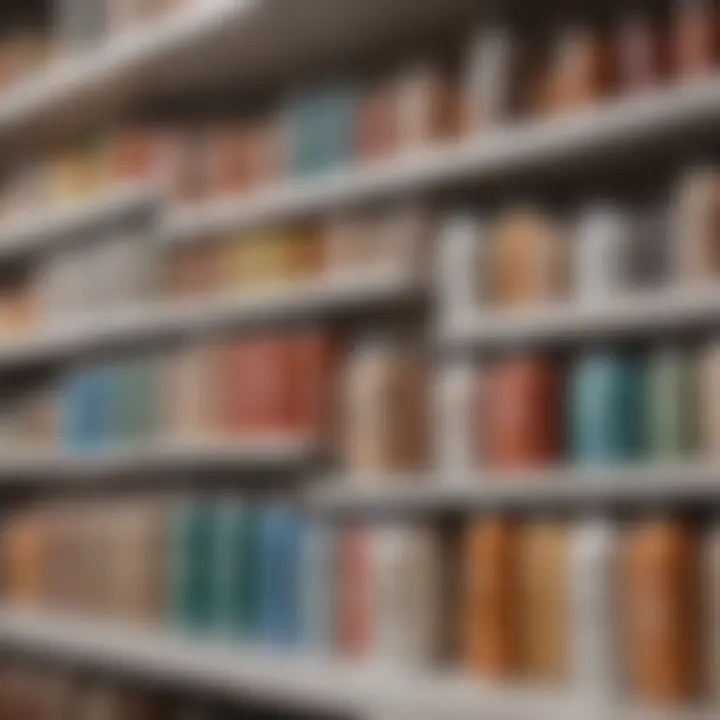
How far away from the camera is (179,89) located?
6.48 feet

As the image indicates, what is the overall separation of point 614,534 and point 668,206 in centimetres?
44

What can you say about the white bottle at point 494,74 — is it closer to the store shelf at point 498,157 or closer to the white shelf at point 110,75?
the store shelf at point 498,157

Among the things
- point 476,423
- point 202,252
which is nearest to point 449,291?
point 476,423

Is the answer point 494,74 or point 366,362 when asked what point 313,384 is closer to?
point 366,362

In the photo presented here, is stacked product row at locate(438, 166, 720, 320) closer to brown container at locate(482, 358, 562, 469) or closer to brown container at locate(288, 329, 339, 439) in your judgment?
brown container at locate(482, 358, 562, 469)

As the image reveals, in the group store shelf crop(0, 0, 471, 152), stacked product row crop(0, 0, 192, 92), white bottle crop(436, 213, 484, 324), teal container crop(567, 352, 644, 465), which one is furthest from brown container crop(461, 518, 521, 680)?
stacked product row crop(0, 0, 192, 92)

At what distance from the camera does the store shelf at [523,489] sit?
1.31 meters

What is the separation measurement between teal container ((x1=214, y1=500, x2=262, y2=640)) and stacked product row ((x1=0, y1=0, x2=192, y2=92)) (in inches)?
30.9

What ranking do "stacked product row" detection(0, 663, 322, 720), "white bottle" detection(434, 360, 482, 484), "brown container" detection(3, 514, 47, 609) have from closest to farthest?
"white bottle" detection(434, 360, 482, 484), "stacked product row" detection(0, 663, 322, 720), "brown container" detection(3, 514, 47, 609)

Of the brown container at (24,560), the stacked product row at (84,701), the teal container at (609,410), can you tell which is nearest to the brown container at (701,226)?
the teal container at (609,410)

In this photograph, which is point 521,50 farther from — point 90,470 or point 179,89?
point 90,470

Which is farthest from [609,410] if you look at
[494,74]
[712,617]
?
[494,74]

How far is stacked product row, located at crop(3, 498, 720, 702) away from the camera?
1.28 meters

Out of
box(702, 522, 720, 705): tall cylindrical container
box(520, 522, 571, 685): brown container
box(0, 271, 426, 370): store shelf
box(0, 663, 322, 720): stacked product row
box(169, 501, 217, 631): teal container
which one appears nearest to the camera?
box(702, 522, 720, 705): tall cylindrical container
